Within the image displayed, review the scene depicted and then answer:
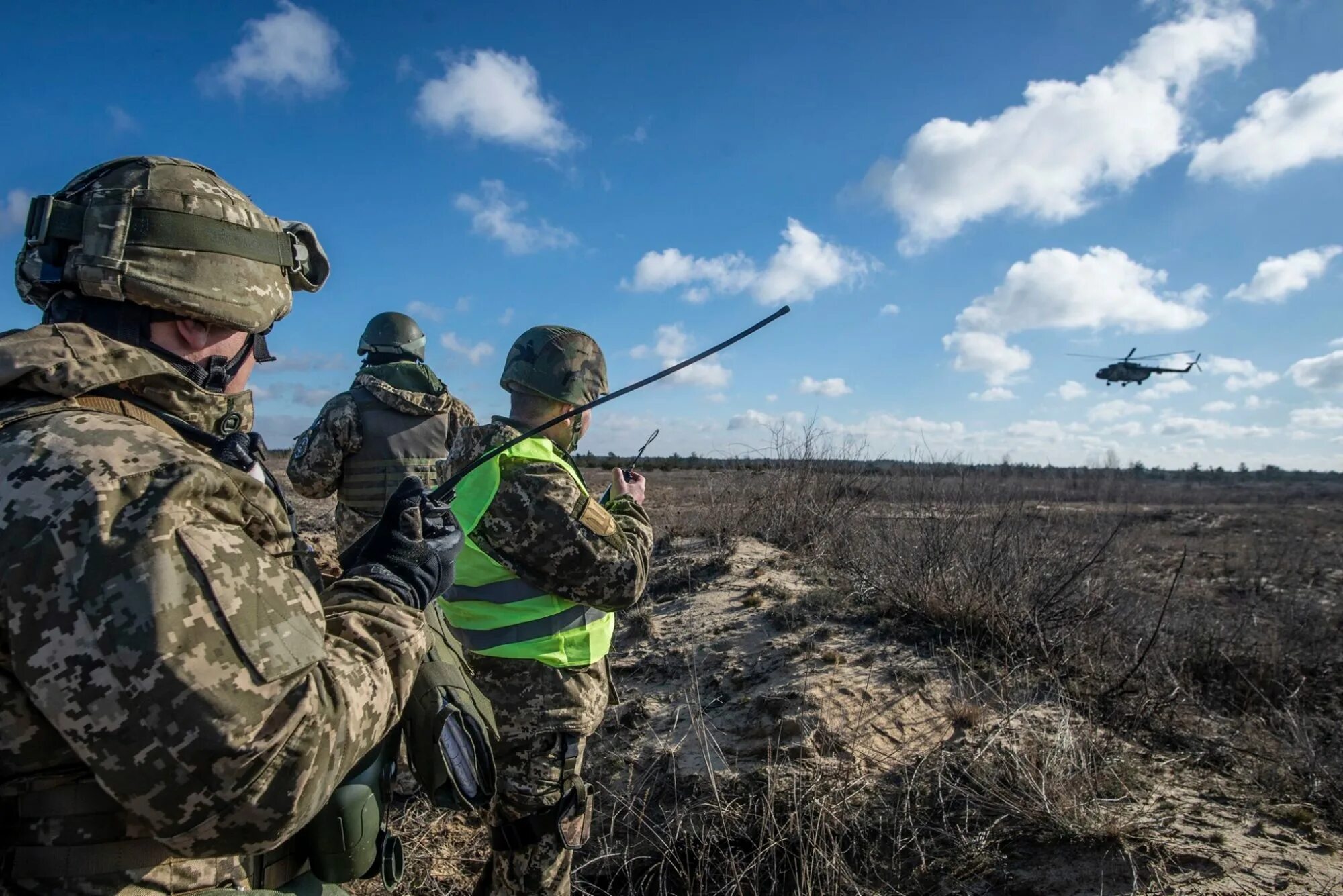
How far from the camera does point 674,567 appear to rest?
7176mm

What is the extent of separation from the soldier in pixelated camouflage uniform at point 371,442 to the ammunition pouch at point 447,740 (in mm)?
3263

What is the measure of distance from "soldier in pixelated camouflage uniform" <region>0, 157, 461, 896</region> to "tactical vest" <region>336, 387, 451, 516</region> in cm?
345

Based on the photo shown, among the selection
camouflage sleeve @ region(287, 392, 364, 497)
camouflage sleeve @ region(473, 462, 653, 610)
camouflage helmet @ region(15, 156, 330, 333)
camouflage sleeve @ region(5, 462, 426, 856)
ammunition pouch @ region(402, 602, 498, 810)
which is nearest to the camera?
camouflage sleeve @ region(5, 462, 426, 856)

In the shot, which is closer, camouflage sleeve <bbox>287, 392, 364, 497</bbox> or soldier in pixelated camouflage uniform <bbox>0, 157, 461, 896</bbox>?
soldier in pixelated camouflage uniform <bbox>0, 157, 461, 896</bbox>

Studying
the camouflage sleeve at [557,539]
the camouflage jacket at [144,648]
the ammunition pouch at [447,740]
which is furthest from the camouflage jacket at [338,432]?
the camouflage jacket at [144,648]

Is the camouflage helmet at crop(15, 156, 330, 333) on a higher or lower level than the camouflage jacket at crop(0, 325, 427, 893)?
higher

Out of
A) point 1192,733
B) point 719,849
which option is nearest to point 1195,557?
point 1192,733

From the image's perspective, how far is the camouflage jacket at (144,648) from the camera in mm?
1072

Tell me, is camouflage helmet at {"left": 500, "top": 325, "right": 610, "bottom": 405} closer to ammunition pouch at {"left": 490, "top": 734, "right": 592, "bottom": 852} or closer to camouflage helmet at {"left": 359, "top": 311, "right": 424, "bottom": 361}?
ammunition pouch at {"left": 490, "top": 734, "right": 592, "bottom": 852}

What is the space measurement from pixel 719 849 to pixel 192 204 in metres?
3.15

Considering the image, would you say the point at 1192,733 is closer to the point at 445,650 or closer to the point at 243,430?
the point at 445,650

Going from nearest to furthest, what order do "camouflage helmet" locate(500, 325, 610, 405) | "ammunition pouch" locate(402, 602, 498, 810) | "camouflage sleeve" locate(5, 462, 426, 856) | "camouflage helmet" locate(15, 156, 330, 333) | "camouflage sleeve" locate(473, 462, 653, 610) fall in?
"camouflage sleeve" locate(5, 462, 426, 856) → "camouflage helmet" locate(15, 156, 330, 333) → "ammunition pouch" locate(402, 602, 498, 810) → "camouflage sleeve" locate(473, 462, 653, 610) → "camouflage helmet" locate(500, 325, 610, 405)

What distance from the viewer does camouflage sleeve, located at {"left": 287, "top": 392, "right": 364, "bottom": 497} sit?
16.1 feet

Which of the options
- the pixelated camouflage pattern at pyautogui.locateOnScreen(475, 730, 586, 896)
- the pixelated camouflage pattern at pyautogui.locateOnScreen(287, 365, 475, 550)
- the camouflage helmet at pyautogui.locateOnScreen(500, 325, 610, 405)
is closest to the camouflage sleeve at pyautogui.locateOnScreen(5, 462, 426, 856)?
the pixelated camouflage pattern at pyautogui.locateOnScreen(475, 730, 586, 896)
